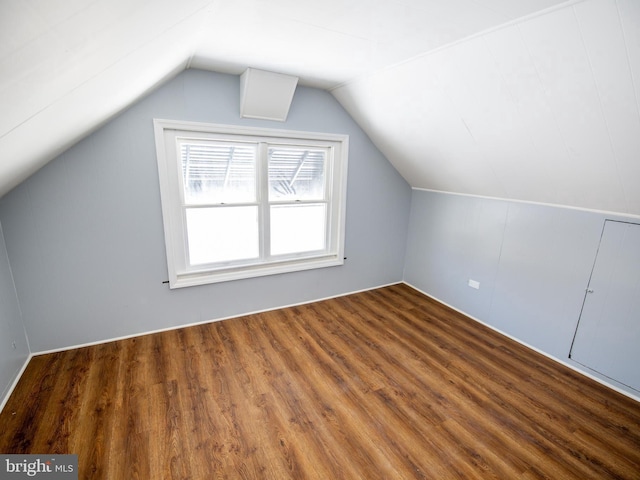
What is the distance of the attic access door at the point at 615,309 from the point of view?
2279mm

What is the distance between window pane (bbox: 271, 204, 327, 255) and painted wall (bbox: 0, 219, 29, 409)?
2.19 m

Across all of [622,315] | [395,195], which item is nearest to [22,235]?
[395,195]

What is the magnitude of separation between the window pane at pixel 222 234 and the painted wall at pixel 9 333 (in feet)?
4.32

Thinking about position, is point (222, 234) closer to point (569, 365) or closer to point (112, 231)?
point (112, 231)

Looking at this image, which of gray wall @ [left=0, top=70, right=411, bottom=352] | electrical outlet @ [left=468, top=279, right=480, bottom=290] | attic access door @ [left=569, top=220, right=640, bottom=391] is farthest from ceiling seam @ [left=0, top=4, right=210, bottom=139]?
electrical outlet @ [left=468, top=279, right=480, bottom=290]

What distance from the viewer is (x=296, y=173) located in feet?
11.4

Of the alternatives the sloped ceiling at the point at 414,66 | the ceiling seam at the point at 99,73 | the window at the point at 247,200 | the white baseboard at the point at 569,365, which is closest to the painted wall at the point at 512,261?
the white baseboard at the point at 569,365

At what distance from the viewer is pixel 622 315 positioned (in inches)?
92.1

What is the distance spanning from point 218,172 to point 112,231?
1071 millimetres

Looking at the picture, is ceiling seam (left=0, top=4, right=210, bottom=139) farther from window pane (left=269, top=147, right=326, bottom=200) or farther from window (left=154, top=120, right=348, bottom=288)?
window pane (left=269, top=147, right=326, bottom=200)

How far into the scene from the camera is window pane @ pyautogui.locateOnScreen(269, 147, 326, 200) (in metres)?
3.31

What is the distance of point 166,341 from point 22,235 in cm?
141

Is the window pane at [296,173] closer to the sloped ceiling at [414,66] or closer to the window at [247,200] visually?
the window at [247,200]

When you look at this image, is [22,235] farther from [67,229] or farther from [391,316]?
[391,316]
